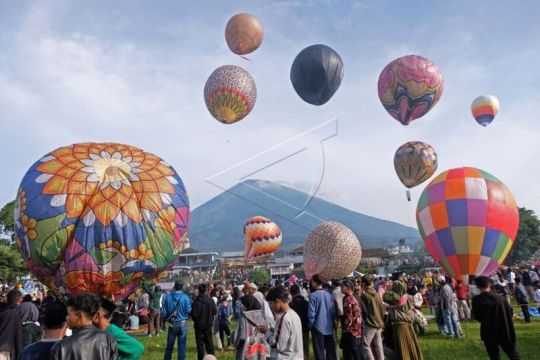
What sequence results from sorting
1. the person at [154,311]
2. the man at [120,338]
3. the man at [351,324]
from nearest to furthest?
the man at [120,338]
the man at [351,324]
the person at [154,311]

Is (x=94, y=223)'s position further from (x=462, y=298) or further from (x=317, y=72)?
(x=317, y=72)

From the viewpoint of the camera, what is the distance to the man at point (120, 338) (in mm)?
3980

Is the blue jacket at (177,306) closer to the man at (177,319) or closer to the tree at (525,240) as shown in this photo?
the man at (177,319)

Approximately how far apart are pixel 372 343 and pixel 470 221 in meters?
7.48

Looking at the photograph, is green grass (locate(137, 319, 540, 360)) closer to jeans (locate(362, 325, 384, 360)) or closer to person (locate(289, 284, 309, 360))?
jeans (locate(362, 325, 384, 360))

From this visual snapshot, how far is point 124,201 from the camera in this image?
985 cm

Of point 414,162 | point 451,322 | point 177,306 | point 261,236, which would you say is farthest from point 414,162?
point 177,306

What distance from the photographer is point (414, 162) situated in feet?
84.8

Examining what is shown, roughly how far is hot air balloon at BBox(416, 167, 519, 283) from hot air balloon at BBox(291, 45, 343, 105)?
9448 millimetres

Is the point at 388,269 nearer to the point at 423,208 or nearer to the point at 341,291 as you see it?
the point at 423,208

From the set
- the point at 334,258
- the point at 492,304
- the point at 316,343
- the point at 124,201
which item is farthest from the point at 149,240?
the point at 334,258

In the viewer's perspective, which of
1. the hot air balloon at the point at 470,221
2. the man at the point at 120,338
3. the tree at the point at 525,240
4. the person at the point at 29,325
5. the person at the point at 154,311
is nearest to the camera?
the man at the point at 120,338

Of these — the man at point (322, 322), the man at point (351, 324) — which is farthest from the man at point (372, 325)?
the man at point (322, 322)

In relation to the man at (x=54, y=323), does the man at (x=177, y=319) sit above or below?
below
